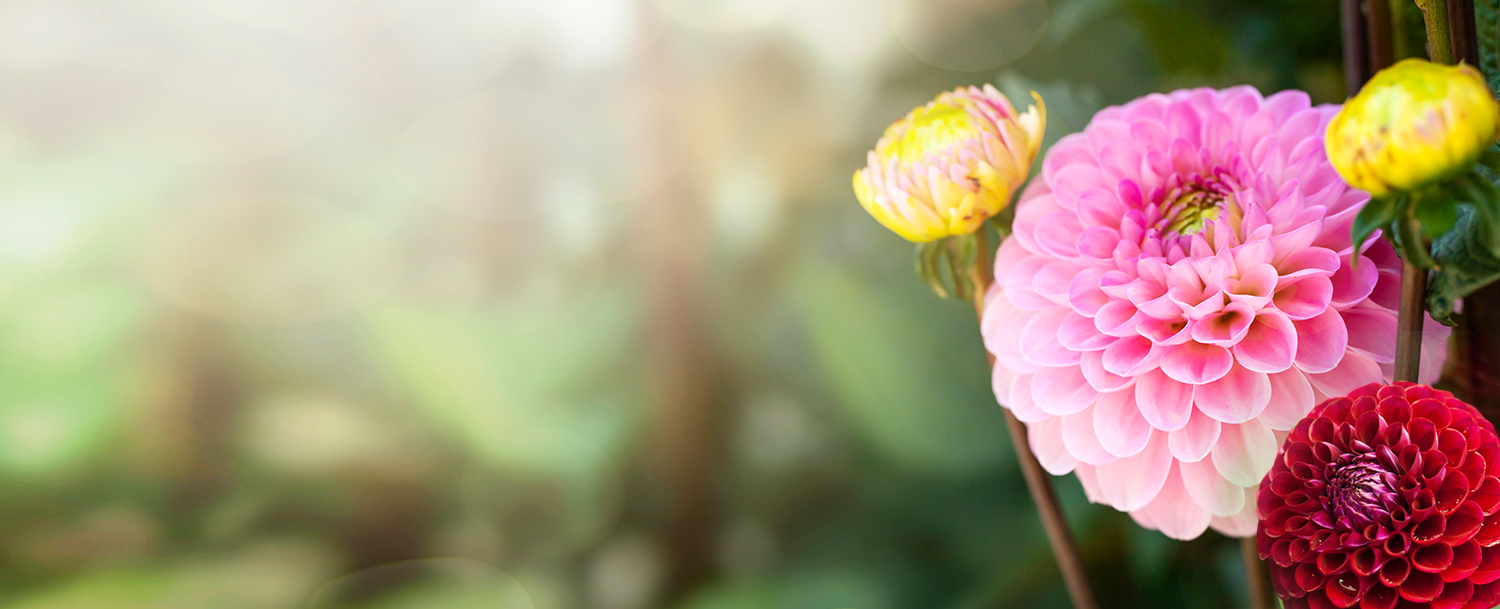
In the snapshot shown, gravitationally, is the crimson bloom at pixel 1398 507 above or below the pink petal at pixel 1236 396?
below

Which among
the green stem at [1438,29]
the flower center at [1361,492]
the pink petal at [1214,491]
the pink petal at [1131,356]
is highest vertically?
the green stem at [1438,29]

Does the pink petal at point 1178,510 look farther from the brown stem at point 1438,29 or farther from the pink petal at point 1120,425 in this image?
the brown stem at point 1438,29

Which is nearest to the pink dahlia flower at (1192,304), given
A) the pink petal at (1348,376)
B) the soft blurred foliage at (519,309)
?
the pink petal at (1348,376)

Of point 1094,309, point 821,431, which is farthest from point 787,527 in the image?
point 1094,309

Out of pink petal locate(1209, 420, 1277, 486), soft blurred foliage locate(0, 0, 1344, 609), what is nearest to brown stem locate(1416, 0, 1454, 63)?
pink petal locate(1209, 420, 1277, 486)

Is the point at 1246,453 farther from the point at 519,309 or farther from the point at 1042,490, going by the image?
the point at 519,309

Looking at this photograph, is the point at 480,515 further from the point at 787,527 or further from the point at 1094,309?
the point at 1094,309

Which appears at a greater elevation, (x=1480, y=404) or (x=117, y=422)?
(x=117, y=422)
